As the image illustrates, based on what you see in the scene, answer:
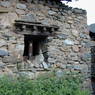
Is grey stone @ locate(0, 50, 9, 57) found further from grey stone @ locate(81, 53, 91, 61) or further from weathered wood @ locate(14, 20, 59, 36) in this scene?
grey stone @ locate(81, 53, 91, 61)

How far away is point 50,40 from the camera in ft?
18.6

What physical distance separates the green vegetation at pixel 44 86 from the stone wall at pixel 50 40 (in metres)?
0.23

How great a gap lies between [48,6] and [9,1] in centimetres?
101

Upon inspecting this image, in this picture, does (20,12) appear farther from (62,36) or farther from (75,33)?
(75,33)

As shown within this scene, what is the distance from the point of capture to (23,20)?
525 cm

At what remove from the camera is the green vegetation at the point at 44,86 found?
4637 mm

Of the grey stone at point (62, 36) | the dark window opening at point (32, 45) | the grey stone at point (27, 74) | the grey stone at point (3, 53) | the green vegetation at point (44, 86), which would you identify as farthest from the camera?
the grey stone at point (62, 36)

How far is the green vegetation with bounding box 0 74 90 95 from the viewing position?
4.64 m

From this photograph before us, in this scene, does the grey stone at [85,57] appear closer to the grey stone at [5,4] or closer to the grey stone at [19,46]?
the grey stone at [19,46]

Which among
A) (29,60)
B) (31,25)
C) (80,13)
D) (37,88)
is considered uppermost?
(80,13)

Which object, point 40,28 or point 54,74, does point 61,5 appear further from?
point 54,74

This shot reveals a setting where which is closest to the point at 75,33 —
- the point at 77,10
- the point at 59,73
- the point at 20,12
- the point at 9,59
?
the point at 77,10

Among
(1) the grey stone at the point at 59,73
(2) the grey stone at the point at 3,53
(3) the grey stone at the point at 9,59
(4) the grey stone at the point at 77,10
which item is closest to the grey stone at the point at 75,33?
(4) the grey stone at the point at 77,10

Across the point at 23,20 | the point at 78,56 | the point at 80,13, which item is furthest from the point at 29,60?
the point at 80,13
